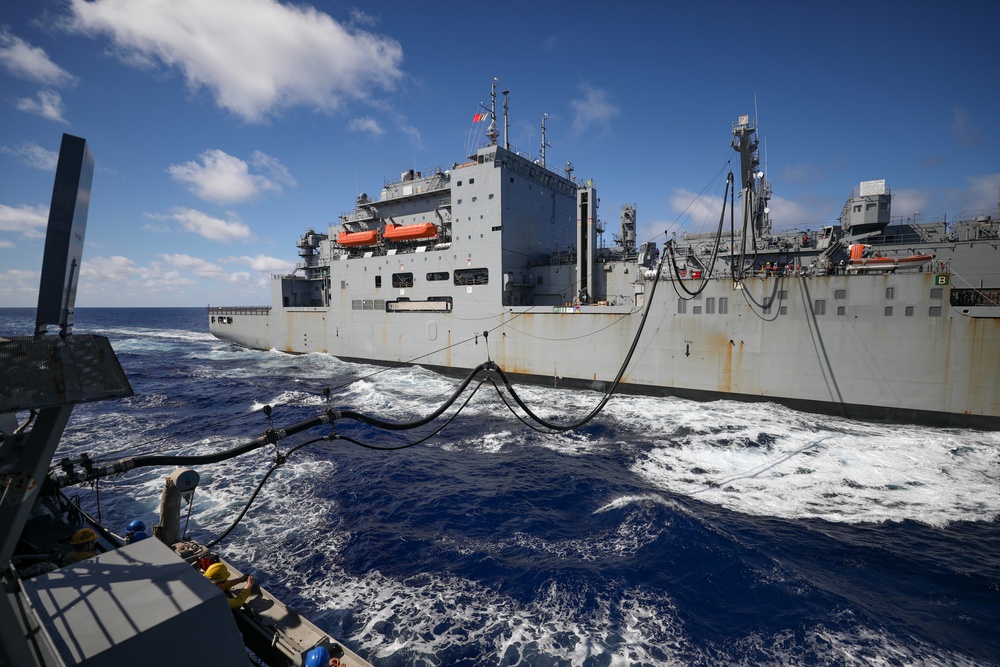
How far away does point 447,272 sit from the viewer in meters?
25.9

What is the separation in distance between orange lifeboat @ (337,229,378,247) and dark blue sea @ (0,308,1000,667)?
15.8 m

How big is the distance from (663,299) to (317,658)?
18962 millimetres

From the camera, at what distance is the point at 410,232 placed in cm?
2772

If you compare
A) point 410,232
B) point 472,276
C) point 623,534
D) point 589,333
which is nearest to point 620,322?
point 589,333

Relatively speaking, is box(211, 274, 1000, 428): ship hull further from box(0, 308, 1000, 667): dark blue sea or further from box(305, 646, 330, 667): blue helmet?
box(305, 646, 330, 667): blue helmet

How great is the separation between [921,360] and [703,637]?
1595cm

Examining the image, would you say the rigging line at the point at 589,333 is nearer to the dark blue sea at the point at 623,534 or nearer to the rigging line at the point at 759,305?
the rigging line at the point at 759,305

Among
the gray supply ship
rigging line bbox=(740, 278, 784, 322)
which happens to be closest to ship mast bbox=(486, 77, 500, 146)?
the gray supply ship

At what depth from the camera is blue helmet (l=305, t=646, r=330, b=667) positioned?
4.36m

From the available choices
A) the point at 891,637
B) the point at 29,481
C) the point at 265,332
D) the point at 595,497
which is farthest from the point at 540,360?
the point at 265,332

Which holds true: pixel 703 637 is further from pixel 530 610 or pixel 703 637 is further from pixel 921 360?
pixel 921 360

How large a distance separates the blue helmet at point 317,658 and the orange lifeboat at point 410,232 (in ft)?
82.1

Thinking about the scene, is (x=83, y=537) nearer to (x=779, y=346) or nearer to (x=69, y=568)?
(x=69, y=568)

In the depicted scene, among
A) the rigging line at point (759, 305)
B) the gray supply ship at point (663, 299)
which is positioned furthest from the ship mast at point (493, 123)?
the rigging line at point (759, 305)
